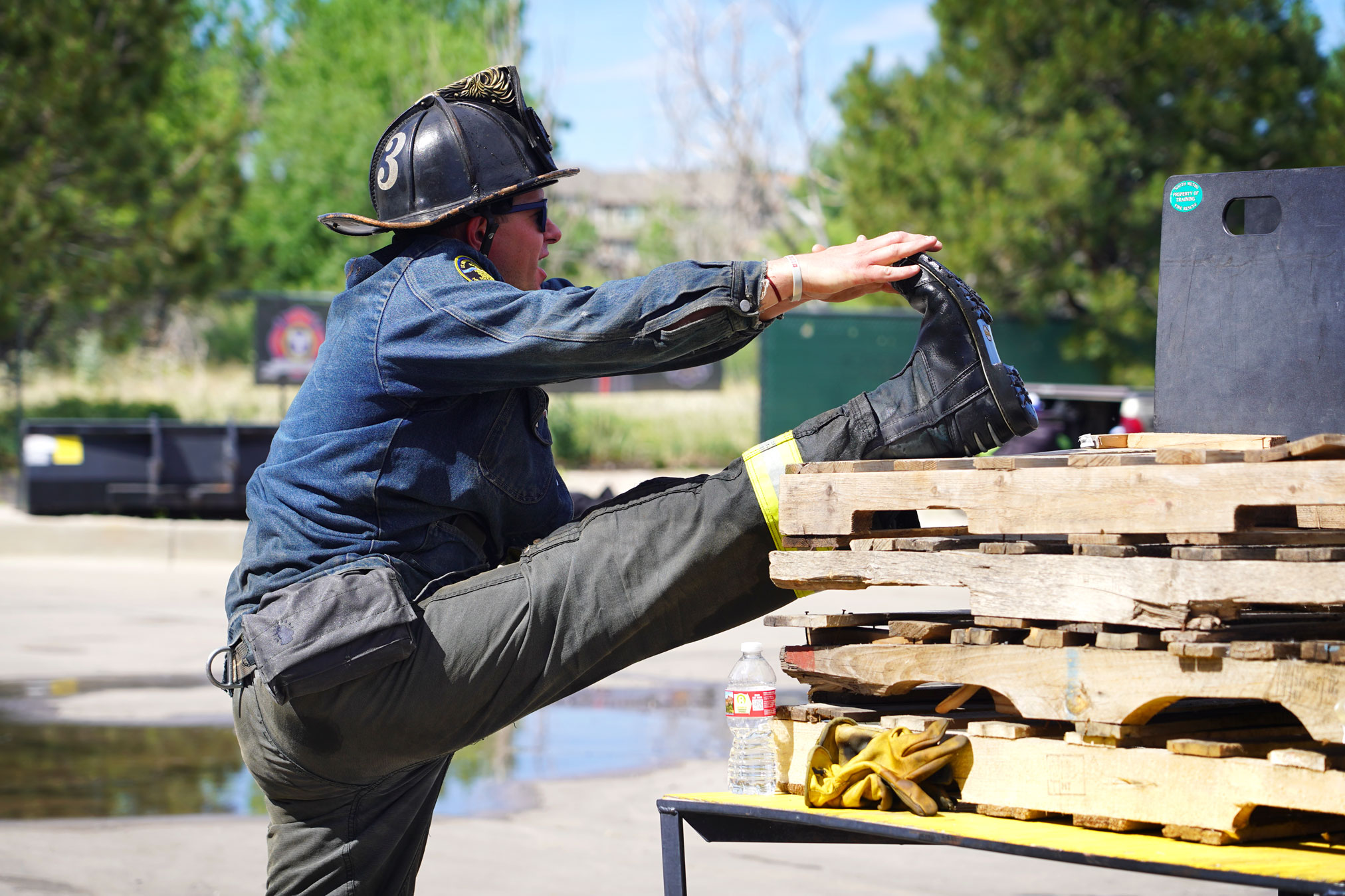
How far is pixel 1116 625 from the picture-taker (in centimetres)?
247

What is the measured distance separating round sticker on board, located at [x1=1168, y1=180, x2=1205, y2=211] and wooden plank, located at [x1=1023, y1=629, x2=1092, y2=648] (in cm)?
127

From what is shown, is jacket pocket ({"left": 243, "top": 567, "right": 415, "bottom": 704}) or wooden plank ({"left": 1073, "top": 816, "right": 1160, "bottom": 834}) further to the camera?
jacket pocket ({"left": 243, "top": 567, "right": 415, "bottom": 704})

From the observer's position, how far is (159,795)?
6.03 metres

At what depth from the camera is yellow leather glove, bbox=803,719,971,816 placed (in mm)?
2605

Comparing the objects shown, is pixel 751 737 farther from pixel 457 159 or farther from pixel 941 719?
pixel 457 159


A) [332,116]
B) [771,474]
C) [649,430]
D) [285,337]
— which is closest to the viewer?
[771,474]

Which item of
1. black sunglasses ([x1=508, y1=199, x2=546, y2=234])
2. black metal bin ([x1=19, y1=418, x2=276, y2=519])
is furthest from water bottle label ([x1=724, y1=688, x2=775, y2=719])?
black metal bin ([x1=19, y1=418, x2=276, y2=519])

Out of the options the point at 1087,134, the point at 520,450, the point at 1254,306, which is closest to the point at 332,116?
the point at 1087,134

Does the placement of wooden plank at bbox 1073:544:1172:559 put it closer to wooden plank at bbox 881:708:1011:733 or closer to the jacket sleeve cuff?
wooden plank at bbox 881:708:1011:733

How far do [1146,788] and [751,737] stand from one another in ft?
2.86

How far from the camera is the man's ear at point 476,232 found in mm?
3195

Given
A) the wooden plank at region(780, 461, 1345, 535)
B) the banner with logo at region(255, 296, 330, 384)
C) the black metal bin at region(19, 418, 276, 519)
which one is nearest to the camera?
the wooden plank at region(780, 461, 1345, 535)

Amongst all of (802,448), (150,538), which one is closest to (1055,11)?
(150,538)

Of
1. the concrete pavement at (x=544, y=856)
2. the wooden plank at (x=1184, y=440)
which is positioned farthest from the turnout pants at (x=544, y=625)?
the concrete pavement at (x=544, y=856)
